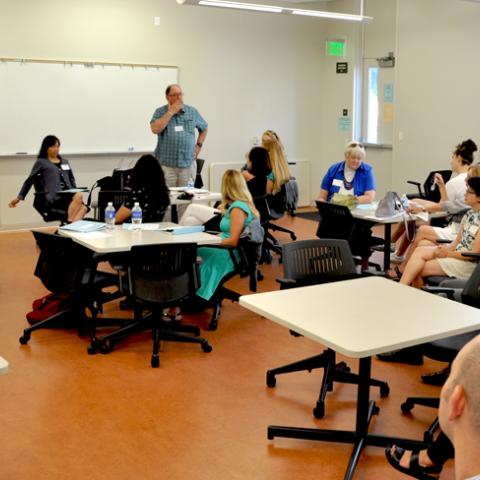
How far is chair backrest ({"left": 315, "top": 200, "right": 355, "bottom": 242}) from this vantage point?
19.4 feet

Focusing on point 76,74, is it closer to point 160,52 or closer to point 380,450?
point 160,52

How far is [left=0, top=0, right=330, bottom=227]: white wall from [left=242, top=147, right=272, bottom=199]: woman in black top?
3.26m

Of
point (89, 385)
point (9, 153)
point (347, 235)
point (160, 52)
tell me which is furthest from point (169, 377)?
point (160, 52)

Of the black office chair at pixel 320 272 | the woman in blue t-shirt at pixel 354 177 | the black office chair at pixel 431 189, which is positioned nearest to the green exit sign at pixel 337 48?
the black office chair at pixel 431 189

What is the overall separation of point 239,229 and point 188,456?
2069mm

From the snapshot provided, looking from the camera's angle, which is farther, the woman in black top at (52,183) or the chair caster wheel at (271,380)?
the woman in black top at (52,183)

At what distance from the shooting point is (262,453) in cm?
347

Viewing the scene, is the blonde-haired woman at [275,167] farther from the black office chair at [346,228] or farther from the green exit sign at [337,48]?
the green exit sign at [337,48]

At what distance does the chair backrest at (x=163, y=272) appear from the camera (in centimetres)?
462

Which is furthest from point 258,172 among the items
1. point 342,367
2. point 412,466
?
point 412,466

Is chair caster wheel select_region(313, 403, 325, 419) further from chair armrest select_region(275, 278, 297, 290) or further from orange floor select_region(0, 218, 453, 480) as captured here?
chair armrest select_region(275, 278, 297, 290)

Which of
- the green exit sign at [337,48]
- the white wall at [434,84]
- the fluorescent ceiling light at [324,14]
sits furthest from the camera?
the green exit sign at [337,48]

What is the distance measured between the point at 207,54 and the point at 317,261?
663cm

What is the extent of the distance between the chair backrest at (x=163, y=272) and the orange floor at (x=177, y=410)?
0.42 m
